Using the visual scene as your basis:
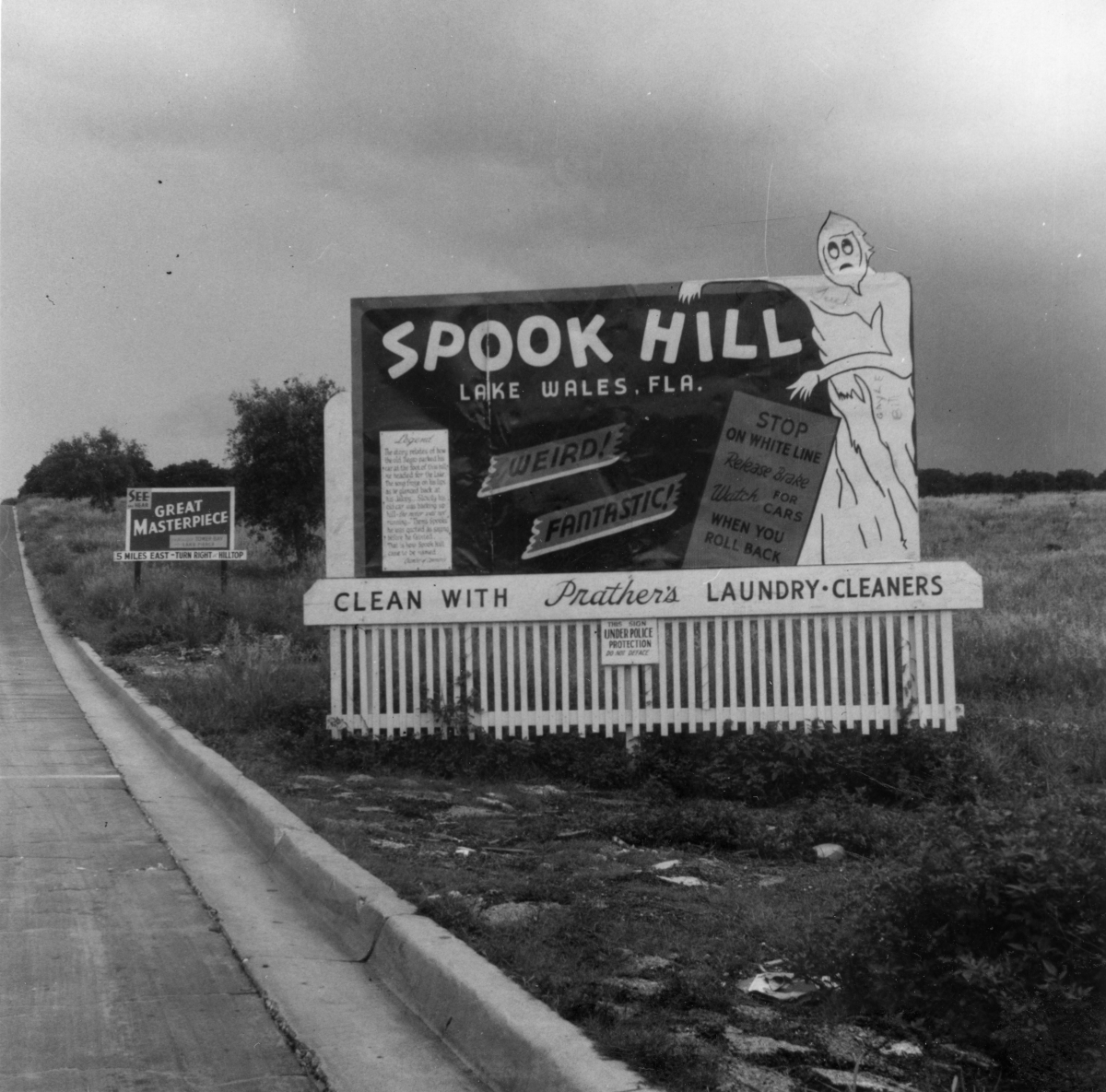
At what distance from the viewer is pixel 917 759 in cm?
895

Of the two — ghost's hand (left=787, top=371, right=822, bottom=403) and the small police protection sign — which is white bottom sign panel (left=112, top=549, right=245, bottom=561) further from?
ghost's hand (left=787, top=371, right=822, bottom=403)

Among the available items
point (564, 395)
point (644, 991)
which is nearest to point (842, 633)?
point (564, 395)

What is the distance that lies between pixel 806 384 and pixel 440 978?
20.4 feet

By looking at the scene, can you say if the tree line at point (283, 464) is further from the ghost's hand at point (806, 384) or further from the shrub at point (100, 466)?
the shrub at point (100, 466)

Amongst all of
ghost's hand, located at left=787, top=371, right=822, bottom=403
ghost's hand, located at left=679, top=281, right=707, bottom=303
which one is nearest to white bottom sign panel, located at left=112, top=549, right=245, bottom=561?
ghost's hand, located at left=679, top=281, right=707, bottom=303

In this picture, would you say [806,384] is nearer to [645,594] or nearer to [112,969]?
[645,594]

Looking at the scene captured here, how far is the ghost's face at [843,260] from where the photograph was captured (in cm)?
953

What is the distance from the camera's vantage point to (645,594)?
926 centimetres

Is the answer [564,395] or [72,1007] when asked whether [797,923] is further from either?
[564,395]

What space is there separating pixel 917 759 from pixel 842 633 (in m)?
1.02

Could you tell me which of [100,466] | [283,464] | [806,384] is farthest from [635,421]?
[100,466]

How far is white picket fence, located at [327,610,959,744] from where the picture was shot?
9.17 meters

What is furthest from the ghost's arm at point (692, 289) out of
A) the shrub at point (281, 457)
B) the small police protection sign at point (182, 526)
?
the shrub at point (281, 457)

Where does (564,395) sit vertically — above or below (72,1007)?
above
